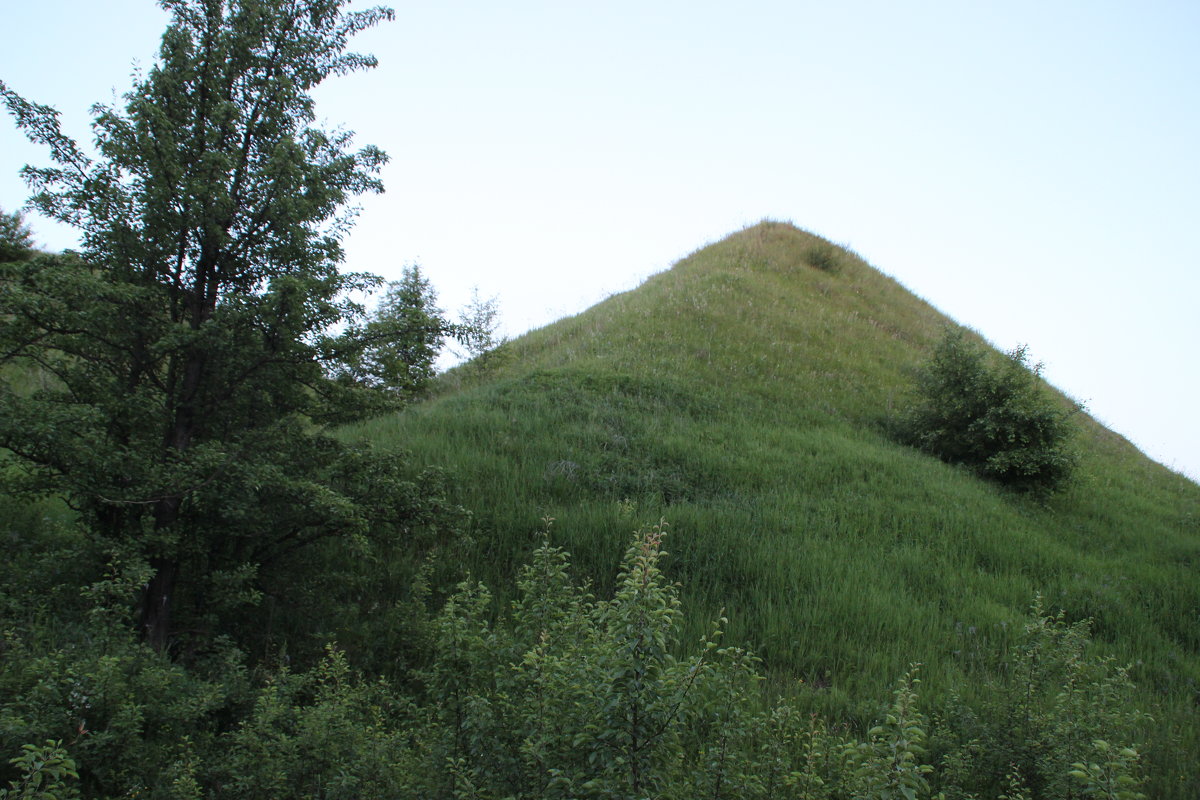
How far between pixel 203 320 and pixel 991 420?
572 inches

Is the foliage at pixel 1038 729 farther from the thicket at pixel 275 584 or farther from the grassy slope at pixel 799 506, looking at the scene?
the grassy slope at pixel 799 506

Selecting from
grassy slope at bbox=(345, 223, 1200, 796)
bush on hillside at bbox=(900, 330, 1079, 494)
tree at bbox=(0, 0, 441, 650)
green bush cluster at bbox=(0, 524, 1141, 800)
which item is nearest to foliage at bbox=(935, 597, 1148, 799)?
green bush cluster at bbox=(0, 524, 1141, 800)

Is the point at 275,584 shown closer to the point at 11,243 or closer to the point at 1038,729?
the point at 1038,729

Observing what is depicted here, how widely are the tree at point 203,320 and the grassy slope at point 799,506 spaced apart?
9.99ft

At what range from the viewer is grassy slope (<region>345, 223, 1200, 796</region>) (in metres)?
7.89

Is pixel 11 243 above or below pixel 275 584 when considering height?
above

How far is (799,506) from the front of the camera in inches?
427

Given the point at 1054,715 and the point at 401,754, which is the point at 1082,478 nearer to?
the point at 1054,715

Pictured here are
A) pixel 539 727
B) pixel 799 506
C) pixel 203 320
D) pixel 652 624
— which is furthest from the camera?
pixel 799 506

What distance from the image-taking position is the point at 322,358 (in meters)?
6.43

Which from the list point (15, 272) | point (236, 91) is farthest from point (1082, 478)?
point (15, 272)

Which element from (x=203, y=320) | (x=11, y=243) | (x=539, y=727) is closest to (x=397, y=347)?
(x=203, y=320)

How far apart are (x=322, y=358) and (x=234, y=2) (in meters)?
3.53

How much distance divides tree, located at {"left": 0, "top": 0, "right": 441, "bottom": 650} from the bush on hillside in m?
12.8
